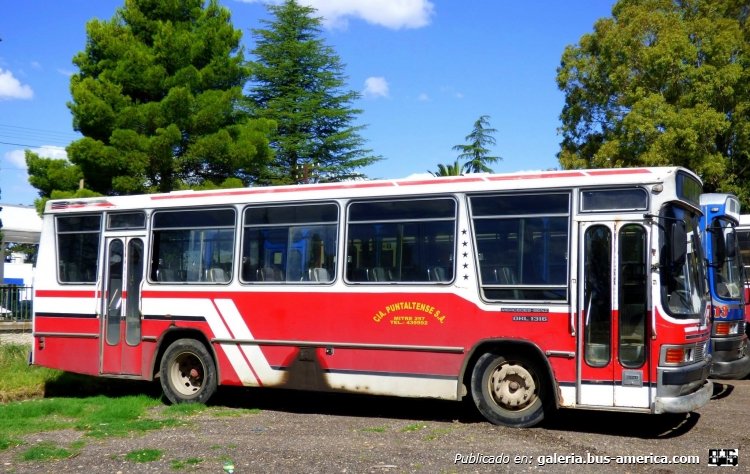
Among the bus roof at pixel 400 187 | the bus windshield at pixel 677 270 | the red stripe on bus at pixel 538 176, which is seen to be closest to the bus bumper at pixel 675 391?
the bus windshield at pixel 677 270

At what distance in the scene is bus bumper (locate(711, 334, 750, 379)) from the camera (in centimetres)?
1226

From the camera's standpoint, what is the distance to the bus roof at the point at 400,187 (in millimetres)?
9062

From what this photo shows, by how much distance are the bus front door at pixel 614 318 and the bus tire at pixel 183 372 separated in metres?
5.43

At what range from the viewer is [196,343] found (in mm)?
11555

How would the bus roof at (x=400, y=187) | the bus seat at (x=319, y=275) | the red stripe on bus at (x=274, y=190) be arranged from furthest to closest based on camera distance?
the bus seat at (x=319, y=275)
the red stripe on bus at (x=274, y=190)
the bus roof at (x=400, y=187)

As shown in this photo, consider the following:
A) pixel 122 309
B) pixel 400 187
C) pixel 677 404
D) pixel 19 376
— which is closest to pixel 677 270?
pixel 677 404

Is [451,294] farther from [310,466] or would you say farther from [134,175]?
[134,175]

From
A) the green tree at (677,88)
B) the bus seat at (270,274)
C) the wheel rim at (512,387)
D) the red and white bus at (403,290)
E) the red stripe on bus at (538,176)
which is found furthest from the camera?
the green tree at (677,88)

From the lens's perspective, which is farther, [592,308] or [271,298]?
[271,298]

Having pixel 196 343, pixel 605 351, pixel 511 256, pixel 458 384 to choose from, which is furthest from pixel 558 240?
pixel 196 343

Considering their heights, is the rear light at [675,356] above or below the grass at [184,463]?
above

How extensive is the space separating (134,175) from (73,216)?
40.6ft

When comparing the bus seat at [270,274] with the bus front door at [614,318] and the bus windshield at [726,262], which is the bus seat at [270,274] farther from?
the bus windshield at [726,262]

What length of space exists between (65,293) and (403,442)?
255 inches
